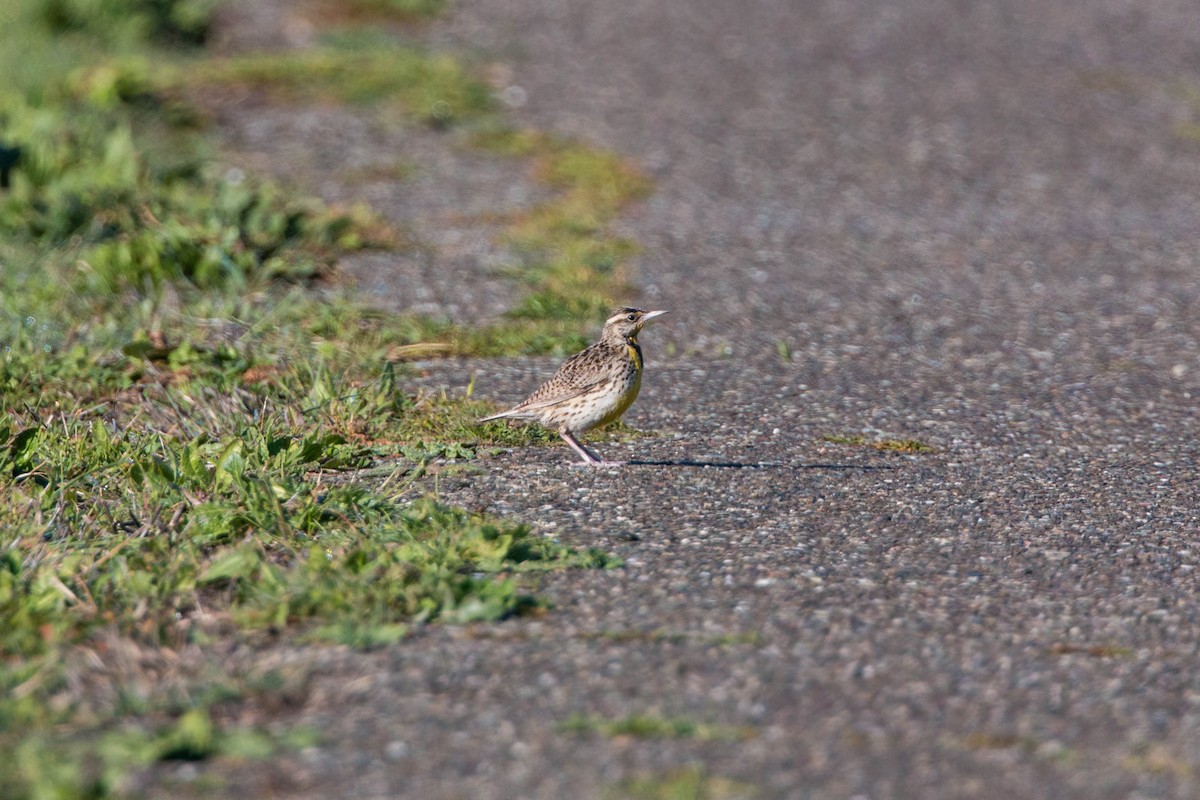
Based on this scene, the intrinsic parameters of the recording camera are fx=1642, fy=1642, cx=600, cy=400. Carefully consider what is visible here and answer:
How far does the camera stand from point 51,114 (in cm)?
1295

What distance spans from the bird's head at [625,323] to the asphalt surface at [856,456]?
514 mm

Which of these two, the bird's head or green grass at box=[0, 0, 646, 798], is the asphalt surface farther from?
the bird's head

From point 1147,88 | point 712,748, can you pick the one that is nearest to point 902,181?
point 1147,88

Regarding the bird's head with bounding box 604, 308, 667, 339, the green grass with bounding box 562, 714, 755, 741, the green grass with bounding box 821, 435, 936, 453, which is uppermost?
the green grass with bounding box 562, 714, 755, 741

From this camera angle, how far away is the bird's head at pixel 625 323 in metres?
7.79

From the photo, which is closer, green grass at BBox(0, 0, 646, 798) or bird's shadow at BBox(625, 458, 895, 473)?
green grass at BBox(0, 0, 646, 798)

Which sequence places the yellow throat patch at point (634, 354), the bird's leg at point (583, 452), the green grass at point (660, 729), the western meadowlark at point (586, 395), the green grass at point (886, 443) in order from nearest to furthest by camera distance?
1. the green grass at point (660, 729)
2. the bird's leg at point (583, 452)
3. the western meadowlark at point (586, 395)
4. the yellow throat patch at point (634, 354)
5. the green grass at point (886, 443)

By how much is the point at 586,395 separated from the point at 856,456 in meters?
1.29

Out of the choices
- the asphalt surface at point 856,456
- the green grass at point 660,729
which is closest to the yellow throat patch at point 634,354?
the asphalt surface at point 856,456

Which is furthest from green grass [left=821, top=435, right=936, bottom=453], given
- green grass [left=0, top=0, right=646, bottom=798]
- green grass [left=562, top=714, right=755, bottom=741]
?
green grass [left=562, top=714, right=755, bottom=741]

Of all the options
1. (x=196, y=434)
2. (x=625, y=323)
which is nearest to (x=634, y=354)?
(x=625, y=323)

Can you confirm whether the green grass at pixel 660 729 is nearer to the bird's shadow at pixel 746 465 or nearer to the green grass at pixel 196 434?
the green grass at pixel 196 434

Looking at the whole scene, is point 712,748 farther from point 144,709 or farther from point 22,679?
point 22,679

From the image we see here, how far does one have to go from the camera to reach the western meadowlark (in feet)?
23.6
